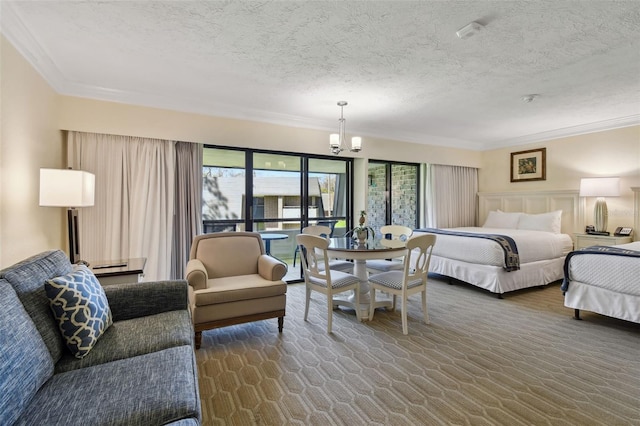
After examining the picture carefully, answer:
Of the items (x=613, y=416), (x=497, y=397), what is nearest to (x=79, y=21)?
(x=497, y=397)

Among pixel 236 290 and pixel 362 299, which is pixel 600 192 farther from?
pixel 236 290

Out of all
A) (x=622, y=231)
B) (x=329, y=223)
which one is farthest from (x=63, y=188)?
(x=622, y=231)

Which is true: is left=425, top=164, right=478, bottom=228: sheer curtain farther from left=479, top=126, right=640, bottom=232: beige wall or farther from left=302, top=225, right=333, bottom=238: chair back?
left=302, top=225, right=333, bottom=238: chair back

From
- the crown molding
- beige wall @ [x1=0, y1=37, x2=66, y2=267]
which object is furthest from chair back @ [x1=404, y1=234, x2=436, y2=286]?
the crown molding

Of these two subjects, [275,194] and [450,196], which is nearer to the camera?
[275,194]

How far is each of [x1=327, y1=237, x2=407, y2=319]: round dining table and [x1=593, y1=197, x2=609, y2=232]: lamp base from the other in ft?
12.0

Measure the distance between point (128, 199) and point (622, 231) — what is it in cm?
683

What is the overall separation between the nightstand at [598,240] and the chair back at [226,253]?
16.2 ft

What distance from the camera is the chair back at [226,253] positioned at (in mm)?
3238

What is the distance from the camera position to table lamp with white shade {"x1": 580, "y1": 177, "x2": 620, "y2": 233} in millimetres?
4645

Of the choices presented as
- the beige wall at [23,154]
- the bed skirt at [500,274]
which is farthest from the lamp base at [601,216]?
the beige wall at [23,154]

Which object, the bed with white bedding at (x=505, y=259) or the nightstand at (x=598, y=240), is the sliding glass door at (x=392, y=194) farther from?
the nightstand at (x=598, y=240)

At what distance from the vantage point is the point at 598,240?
4762 millimetres

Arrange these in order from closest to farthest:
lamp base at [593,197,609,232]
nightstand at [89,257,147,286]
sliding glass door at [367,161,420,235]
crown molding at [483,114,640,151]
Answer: nightstand at [89,257,147,286]
crown molding at [483,114,640,151]
lamp base at [593,197,609,232]
sliding glass door at [367,161,420,235]
